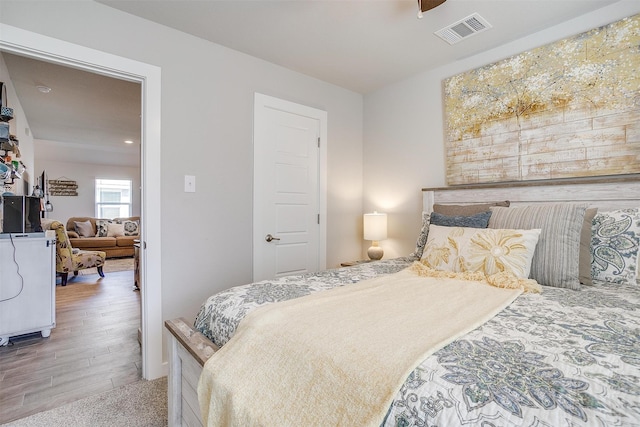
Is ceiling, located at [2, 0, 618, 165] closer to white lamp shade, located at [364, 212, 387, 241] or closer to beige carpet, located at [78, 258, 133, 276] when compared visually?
white lamp shade, located at [364, 212, 387, 241]

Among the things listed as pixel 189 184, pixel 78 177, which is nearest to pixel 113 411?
pixel 189 184

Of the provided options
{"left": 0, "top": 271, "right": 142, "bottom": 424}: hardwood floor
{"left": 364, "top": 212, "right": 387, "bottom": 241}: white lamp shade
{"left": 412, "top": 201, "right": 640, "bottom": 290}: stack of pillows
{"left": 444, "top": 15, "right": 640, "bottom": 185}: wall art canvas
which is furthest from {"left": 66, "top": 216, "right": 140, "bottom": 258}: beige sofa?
{"left": 412, "top": 201, "right": 640, "bottom": 290}: stack of pillows

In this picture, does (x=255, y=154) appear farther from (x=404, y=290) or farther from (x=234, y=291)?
(x=404, y=290)

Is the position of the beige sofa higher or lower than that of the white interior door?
lower

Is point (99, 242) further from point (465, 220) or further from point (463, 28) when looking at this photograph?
point (463, 28)

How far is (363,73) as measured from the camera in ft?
9.77

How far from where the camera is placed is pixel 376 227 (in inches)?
121

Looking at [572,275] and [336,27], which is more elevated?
[336,27]

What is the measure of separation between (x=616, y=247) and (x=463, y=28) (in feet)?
5.64

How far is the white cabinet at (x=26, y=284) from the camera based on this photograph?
8.59ft

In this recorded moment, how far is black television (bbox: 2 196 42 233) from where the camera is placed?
2676 mm

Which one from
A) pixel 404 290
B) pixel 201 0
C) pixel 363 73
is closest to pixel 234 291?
pixel 404 290

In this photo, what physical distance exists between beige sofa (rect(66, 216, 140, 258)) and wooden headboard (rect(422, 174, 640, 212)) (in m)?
7.30

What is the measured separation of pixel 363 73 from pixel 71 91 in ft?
10.5
